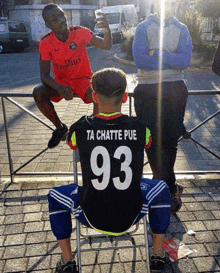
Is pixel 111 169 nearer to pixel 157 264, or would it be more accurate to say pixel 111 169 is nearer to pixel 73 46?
pixel 157 264

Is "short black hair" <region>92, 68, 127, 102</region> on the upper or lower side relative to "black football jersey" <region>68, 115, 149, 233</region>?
upper

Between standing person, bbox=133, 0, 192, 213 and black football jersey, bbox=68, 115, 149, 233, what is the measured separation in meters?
0.97

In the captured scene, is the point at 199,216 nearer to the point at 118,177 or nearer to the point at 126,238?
the point at 126,238

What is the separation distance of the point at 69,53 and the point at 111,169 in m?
1.83

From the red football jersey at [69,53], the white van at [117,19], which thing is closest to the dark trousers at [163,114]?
the red football jersey at [69,53]

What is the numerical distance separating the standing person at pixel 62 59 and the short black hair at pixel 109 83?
116cm

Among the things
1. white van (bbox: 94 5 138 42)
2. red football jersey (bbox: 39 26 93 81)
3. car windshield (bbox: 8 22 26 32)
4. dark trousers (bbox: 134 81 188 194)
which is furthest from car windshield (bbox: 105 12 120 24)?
dark trousers (bbox: 134 81 188 194)

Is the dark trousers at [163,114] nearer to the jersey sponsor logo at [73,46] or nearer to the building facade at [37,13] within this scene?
the jersey sponsor logo at [73,46]

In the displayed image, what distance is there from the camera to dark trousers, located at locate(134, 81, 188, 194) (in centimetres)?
320

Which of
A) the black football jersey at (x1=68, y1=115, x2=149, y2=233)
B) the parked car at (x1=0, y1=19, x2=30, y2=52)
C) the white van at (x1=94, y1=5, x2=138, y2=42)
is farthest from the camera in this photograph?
the white van at (x1=94, y1=5, x2=138, y2=42)

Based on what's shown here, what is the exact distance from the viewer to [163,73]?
10.5 ft

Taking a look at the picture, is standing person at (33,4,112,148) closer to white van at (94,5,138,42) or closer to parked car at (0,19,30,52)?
parked car at (0,19,30,52)

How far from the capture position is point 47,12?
337 cm

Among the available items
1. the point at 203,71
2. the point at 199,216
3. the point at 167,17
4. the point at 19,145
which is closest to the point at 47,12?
the point at 167,17
